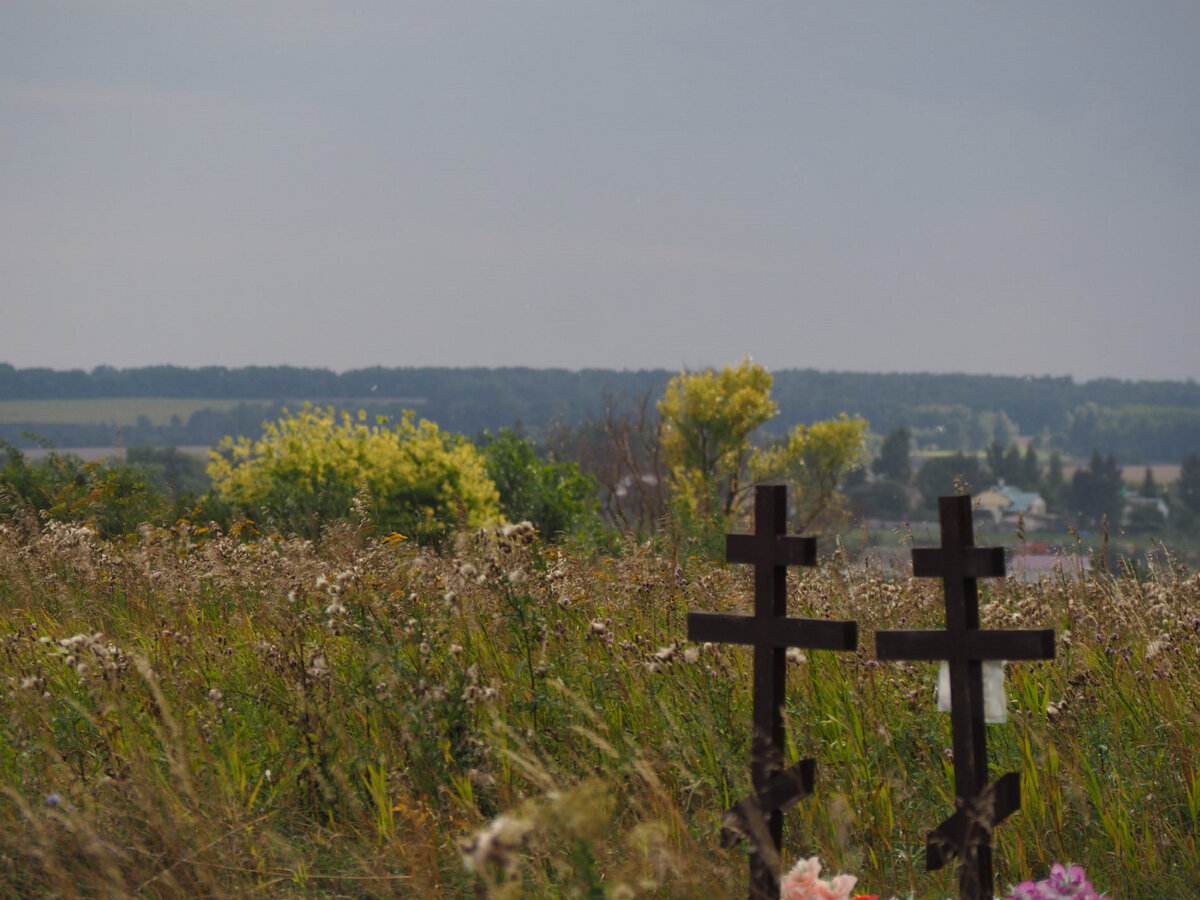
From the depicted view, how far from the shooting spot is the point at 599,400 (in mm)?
107938

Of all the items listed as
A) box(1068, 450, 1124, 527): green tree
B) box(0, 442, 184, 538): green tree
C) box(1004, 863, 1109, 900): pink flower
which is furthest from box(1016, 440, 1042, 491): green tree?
box(1004, 863, 1109, 900): pink flower

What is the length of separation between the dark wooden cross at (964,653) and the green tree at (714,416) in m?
24.6

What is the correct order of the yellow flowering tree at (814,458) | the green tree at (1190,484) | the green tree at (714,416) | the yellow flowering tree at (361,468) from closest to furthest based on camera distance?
the yellow flowering tree at (361,468), the green tree at (714,416), the yellow flowering tree at (814,458), the green tree at (1190,484)

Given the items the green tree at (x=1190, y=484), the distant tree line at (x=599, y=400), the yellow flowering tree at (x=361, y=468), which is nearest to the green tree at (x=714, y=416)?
the yellow flowering tree at (x=361, y=468)

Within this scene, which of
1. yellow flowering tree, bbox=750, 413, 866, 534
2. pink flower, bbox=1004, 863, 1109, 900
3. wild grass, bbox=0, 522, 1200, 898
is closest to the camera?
pink flower, bbox=1004, 863, 1109, 900

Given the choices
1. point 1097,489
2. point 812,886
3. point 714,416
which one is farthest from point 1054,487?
point 812,886

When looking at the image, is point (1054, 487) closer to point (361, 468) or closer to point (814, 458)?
point (814, 458)

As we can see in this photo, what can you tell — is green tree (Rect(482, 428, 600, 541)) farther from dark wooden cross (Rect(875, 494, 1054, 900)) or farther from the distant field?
the distant field

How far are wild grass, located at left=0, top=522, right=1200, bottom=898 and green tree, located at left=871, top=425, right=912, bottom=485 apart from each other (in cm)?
10099

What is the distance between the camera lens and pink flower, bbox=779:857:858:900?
257 cm

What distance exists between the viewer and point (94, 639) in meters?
3.67

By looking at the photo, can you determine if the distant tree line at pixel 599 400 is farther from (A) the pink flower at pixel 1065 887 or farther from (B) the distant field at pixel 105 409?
(A) the pink flower at pixel 1065 887

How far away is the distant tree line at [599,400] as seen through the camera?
385 feet

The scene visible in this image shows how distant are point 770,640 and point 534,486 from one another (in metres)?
11.9
